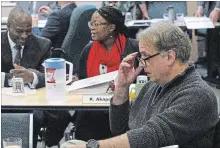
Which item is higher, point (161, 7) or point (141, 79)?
point (161, 7)

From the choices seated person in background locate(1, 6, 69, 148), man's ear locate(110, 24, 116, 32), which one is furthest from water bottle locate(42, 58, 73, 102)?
man's ear locate(110, 24, 116, 32)

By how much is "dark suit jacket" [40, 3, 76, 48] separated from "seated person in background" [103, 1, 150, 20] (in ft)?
7.40

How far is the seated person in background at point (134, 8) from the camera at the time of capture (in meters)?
6.73

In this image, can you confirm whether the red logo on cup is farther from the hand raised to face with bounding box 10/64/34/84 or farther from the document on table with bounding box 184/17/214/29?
the document on table with bounding box 184/17/214/29

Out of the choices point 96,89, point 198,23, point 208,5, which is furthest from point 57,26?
point 208,5

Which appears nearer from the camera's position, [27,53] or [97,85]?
[97,85]

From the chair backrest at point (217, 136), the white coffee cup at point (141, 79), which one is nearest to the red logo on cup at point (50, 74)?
the white coffee cup at point (141, 79)

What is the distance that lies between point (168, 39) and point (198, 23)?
13.0ft

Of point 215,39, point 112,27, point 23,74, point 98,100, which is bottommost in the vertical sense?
point 215,39

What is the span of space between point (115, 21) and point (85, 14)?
38.6 inches

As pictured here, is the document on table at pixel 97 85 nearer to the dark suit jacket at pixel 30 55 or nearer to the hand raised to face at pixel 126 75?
the hand raised to face at pixel 126 75

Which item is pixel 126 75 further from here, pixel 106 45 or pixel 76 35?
pixel 76 35

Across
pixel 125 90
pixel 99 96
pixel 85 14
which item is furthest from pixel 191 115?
pixel 85 14

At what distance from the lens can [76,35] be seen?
4090 millimetres
